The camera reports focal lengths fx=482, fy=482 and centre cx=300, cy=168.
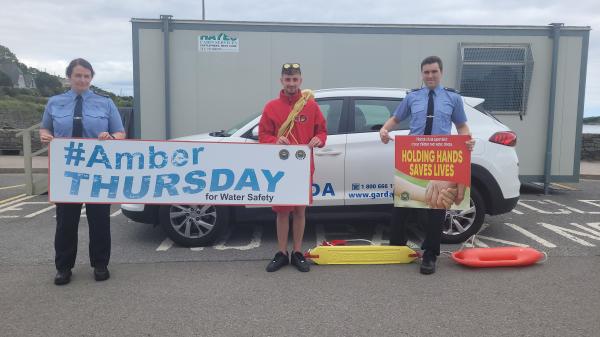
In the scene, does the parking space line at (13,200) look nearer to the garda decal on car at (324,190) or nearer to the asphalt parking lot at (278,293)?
the asphalt parking lot at (278,293)

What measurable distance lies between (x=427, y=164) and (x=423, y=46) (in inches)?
162

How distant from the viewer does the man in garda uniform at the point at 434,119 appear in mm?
4113

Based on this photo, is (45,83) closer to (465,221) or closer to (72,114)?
(72,114)

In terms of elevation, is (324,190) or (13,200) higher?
(324,190)

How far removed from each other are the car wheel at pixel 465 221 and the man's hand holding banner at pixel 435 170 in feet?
3.11

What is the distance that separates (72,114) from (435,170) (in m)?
3.07

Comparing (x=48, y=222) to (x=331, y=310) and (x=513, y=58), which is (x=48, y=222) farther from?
(x=513, y=58)

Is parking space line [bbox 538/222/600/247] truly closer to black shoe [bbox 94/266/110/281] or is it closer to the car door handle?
the car door handle

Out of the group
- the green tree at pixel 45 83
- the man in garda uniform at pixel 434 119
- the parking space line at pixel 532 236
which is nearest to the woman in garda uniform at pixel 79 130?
the man in garda uniform at pixel 434 119

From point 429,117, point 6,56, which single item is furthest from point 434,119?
point 6,56

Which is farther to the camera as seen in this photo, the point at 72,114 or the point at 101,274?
the point at 101,274

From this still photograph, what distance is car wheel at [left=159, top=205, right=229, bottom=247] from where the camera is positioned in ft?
16.1

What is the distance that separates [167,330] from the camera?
310 cm

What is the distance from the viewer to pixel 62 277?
12.9 feet
